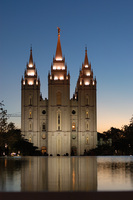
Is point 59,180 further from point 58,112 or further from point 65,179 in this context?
point 58,112

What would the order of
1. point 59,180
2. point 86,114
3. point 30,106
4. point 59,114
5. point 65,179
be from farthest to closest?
1. point 86,114
2. point 30,106
3. point 59,114
4. point 65,179
5. point 59,180

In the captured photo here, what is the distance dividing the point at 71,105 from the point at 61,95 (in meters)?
3.80

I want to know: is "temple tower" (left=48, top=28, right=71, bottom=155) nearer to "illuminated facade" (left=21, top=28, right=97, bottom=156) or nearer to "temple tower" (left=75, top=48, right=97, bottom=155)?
"illuminated facade" (left=21, top=28, right=97, bottom=156)

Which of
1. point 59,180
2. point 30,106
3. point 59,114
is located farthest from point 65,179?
point 30,106

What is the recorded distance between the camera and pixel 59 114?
85.2m

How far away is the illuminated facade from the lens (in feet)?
278

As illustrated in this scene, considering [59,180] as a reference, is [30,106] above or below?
A: above

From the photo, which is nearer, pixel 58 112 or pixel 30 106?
pixel 58 112

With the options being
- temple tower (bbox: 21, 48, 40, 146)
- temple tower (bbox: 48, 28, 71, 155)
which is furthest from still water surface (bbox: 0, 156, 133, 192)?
temple tower (bbox: 21, 48, 40, 146)

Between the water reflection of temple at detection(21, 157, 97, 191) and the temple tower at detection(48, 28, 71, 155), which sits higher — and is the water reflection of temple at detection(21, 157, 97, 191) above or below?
below

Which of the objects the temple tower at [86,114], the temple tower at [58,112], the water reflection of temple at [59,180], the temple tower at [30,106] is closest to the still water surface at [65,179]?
the water reflection of temple at [59,180]

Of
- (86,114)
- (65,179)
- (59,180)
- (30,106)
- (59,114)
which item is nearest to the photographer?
(59,180)
